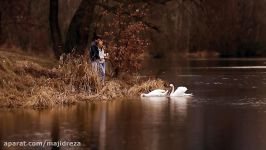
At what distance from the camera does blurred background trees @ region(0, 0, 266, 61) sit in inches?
1264

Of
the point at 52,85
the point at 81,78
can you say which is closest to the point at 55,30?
the point at 81,78

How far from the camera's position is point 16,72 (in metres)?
23.6

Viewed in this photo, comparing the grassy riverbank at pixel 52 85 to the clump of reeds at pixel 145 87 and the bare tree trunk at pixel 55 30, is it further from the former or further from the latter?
the bare tree trunk at pixel 55 30

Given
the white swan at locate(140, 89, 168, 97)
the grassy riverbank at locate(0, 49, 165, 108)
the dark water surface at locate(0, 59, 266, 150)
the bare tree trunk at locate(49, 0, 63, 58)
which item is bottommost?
the dark water surface at locate(0, 59, 266, 150)

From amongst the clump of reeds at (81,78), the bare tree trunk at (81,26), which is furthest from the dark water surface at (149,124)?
the bare tree trunk at (81,26)

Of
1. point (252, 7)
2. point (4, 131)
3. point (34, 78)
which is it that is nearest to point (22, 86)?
point (34, 78)

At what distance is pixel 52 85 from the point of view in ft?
75.6

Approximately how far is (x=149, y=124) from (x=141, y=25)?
13518 millimetres

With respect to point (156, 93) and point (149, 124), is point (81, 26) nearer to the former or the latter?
point (156, 93)

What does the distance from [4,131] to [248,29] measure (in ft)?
264

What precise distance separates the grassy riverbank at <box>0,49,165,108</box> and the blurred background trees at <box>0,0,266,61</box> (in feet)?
14.4

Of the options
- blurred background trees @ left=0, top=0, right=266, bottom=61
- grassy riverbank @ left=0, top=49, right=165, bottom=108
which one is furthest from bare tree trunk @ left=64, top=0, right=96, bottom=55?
grassy riverbank @ left=0, top=49, right=165, bottom=108

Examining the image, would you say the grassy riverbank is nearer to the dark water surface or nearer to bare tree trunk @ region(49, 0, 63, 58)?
the dark water surface

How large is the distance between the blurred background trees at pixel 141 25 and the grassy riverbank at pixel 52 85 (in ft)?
14.4
